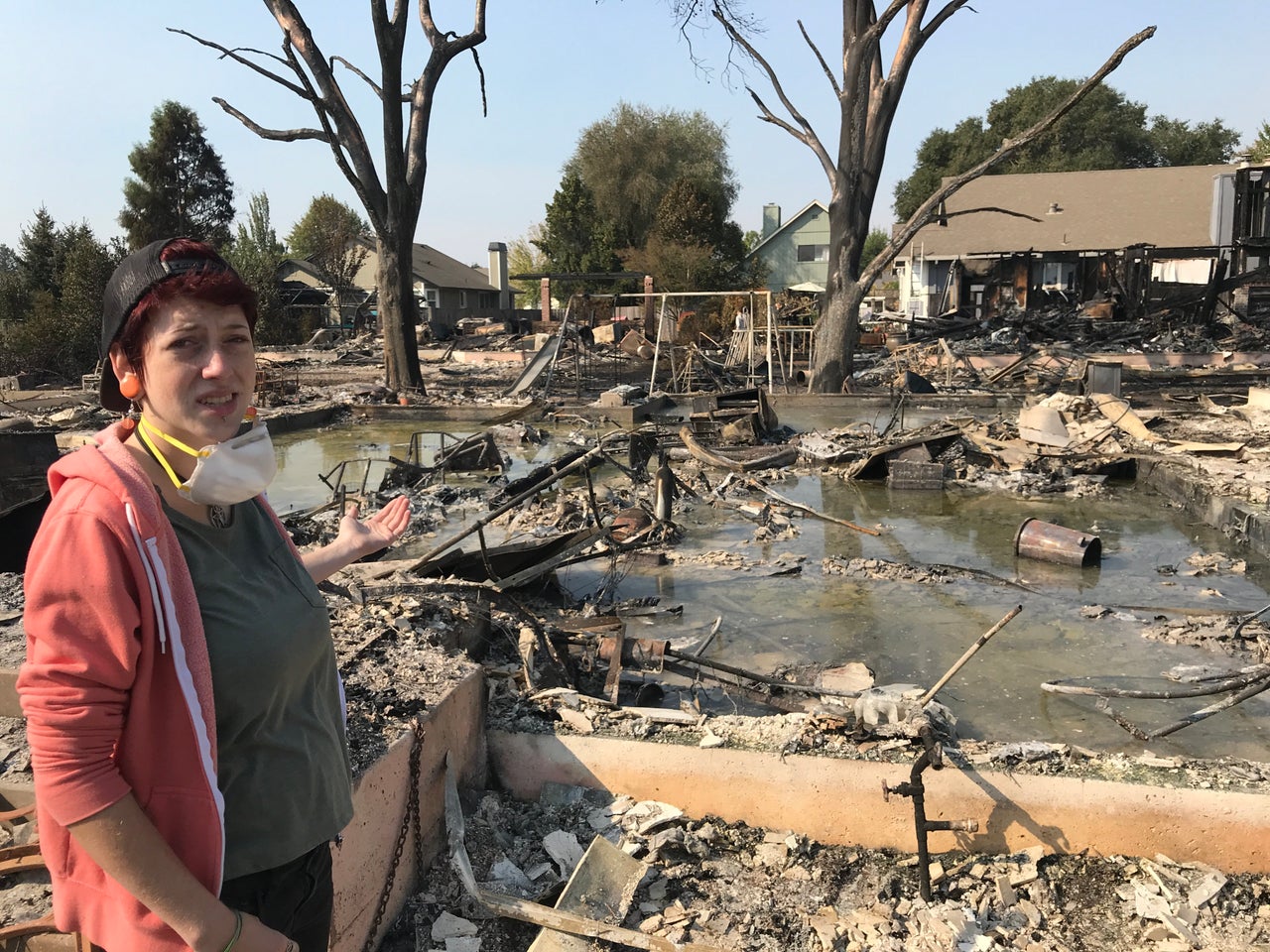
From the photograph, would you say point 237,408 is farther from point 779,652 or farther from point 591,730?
point 779,652

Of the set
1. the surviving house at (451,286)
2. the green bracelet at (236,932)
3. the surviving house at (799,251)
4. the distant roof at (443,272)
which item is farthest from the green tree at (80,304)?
the surviving house at (799,251)

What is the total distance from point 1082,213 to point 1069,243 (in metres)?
2.89

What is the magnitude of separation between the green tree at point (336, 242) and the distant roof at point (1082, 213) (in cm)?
2903

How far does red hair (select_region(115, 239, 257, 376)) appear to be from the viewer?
1521 mm

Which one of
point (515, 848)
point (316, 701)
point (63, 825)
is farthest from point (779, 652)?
point (63, 825)

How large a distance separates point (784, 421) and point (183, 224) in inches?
1548

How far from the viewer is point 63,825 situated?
4.31 ft

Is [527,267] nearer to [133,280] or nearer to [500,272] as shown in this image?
[500,272]

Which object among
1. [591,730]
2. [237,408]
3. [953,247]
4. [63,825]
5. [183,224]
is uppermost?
[183,224]

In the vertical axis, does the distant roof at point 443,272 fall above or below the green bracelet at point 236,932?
above

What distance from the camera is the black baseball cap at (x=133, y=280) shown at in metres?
1.51

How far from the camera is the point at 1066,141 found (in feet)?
185

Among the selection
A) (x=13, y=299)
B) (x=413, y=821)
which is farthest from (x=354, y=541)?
(x=13, y=299)

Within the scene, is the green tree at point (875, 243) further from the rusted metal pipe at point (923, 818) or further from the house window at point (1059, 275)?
the rusted metal pipe at point (923, 818)
